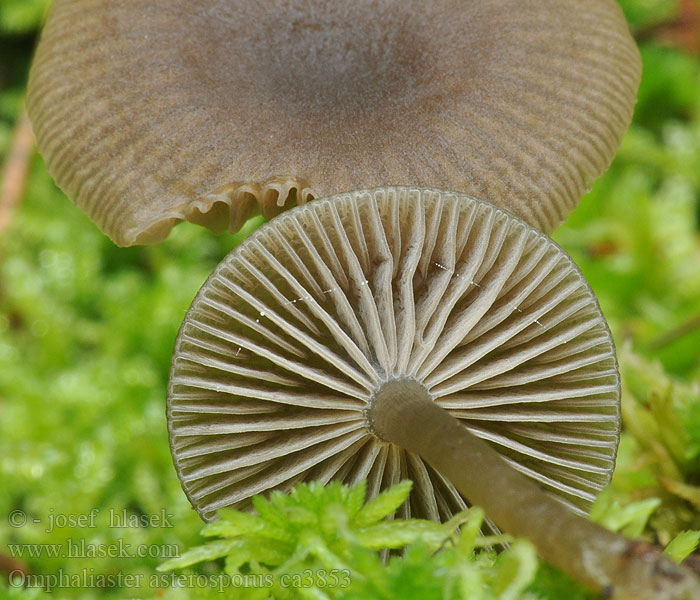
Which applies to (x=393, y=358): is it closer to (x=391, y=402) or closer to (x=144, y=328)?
(x=391, y=402)

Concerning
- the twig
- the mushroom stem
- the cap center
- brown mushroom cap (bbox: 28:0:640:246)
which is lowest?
the mushroom stem

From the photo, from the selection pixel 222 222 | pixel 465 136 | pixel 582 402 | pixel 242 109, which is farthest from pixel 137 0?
pixel 582 402

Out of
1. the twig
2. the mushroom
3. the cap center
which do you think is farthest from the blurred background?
the cap center

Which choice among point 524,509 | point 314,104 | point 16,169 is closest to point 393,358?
point 524,509

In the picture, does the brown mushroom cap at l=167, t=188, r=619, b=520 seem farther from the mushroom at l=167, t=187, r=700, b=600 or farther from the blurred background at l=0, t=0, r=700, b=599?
the blurred background at l=0, t=0, r=700, b=599

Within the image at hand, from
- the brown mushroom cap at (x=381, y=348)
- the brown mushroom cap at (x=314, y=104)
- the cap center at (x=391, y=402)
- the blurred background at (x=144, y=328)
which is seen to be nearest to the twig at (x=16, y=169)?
the blurred background at (x=144, y=328)

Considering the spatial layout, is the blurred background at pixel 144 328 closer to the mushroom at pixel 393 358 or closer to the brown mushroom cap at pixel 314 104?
the mushroom at pixel 393 358

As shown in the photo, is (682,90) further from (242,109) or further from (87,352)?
(87,352)
